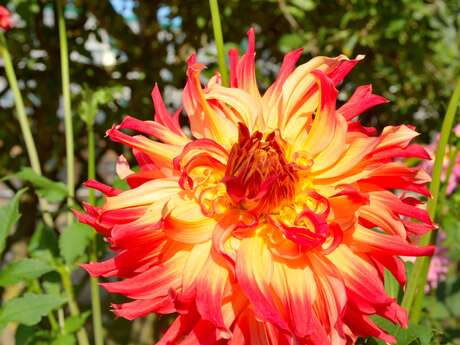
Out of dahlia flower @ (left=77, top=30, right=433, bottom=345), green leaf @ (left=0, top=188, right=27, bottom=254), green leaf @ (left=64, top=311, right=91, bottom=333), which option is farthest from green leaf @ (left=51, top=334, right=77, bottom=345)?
dahlia flower @ (left=77, top=30, right=433, bottom=345)

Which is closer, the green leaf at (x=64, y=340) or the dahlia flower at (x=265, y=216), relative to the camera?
the dahlia flower at (x=265, y=216)

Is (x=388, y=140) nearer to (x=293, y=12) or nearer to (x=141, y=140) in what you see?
(x=141, y=140)

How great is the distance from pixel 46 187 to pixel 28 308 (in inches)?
9.5

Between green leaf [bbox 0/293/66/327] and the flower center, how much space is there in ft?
1.55

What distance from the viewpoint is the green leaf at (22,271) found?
1.16 metres

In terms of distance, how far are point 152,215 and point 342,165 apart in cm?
25

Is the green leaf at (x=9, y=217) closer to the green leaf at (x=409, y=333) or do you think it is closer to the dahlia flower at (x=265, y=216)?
the dahlia flower at (x=265, y=216)

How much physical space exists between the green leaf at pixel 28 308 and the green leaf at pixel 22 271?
0.03 meters

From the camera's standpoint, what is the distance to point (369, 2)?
2.10m

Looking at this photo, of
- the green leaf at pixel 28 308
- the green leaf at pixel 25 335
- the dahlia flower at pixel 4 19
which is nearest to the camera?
the green leaf at pixel 28 308

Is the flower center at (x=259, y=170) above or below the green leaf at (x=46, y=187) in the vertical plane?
above

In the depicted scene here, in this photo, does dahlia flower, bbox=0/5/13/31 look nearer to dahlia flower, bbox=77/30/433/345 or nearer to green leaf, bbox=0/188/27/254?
green leaf, bbox=0/188/27/254

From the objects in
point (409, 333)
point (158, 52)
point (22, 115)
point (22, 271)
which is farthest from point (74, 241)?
point (158, 52)

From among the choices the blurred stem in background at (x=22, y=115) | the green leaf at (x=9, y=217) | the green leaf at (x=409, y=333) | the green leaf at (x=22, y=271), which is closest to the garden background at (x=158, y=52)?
the blurred stem in background at (x=22, y=115)
